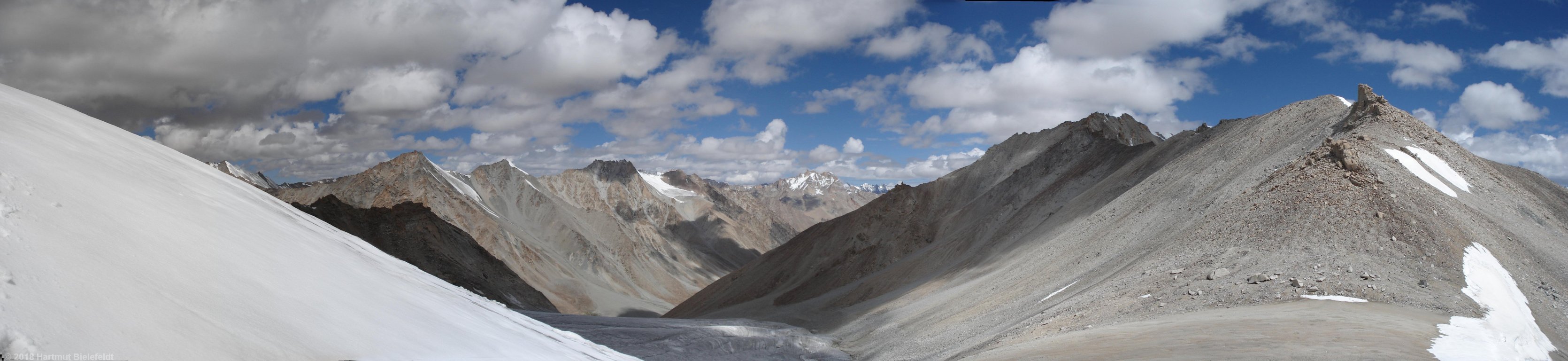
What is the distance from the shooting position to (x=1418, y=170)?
94.2ft

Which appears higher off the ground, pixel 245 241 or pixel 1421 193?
pixel 1421 193

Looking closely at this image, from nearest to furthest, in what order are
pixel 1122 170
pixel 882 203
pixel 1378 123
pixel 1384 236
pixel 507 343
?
pixel 507 343
pixel 1384 236
pixel 1378 123
pixel 1122 170
pixel 882 203

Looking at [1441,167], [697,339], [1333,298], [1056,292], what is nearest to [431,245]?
[697,339]

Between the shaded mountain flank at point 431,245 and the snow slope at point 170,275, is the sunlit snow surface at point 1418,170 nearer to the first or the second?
the snow slope at point 170,275

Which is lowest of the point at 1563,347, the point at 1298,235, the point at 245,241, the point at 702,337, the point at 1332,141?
the point at 702,337

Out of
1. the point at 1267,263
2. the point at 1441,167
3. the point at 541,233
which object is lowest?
the point at 1267,263

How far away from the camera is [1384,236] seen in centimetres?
2317

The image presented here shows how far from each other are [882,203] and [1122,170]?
31317 millimetres

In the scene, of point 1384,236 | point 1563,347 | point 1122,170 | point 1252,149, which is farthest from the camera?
point 1122,170

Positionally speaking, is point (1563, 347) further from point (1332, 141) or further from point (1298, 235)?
point (1332, 141)

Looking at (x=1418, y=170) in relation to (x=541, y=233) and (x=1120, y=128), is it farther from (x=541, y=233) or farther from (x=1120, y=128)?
(x=541, y=233)

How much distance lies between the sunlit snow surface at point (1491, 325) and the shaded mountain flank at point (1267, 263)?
0.07 metres

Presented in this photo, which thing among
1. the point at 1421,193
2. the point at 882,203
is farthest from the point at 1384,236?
the point at 882,203

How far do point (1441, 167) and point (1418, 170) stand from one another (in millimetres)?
2152
